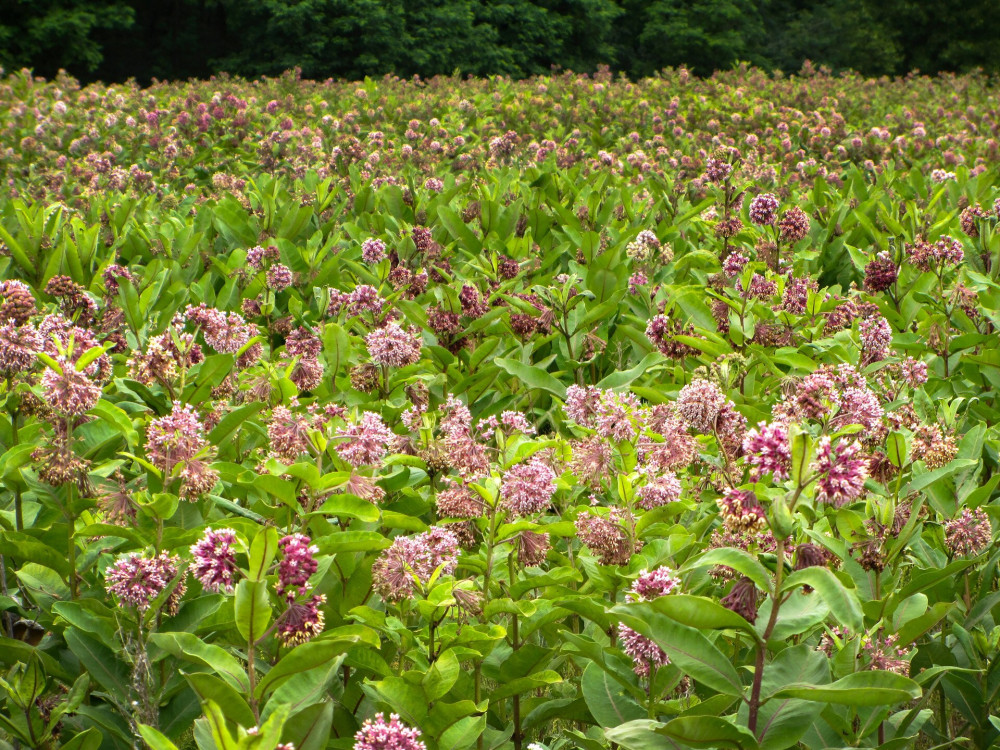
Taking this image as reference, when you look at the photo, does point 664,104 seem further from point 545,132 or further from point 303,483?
point 303,483

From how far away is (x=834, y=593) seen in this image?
5.65 feet

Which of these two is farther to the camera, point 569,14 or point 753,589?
point 569,14

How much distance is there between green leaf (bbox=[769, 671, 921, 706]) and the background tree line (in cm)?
2493

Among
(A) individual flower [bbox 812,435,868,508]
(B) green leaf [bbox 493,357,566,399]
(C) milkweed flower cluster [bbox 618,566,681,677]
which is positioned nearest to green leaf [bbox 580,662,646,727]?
(C) milkweed flower cluster [bbox 618,566,681,677]

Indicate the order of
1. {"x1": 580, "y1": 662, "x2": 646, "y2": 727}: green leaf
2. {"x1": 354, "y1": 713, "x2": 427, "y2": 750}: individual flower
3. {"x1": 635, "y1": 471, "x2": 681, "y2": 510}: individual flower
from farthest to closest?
1. {"x1": 635, "y1": 471, "x2": 681, "y2": 510}: individual flower
2. {"x1": 580, "y1": 662, "x2": 646, "y2": 727}: green leaf
3. {"x1": 354, "y1": 713, "x2": 427, "y2": 750}: individual flower

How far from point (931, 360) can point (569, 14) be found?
97.7 ft

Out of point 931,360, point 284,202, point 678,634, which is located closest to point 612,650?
point 678,634

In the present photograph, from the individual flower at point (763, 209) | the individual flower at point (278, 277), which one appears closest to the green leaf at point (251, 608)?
the individual flower at point (278, 277)

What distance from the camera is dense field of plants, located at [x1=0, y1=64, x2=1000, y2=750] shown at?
1.92m

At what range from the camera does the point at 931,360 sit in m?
3.85

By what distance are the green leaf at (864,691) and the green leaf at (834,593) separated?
0.38 feet

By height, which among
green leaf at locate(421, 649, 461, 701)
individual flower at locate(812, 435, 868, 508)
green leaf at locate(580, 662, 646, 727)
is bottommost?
green leaf at locate(580, 662, 646, 727)


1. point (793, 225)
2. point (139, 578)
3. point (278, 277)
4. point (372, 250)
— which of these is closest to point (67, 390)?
point (139, 578)

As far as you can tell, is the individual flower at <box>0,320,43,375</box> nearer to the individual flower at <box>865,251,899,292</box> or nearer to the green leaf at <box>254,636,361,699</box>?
the green leaf at <box>254,636,361,699</box>
